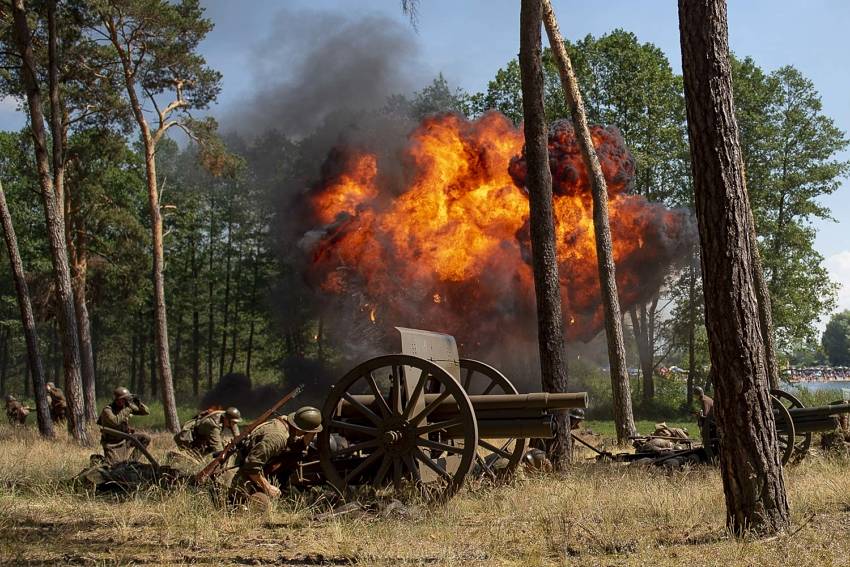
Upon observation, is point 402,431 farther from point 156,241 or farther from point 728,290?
point 156,241

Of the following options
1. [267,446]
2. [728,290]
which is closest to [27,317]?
[267,446]

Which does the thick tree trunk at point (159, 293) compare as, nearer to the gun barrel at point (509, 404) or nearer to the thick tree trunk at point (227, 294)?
the gun barrel at point (509, 404)

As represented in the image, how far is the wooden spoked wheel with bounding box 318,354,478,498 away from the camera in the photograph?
800 centimetres

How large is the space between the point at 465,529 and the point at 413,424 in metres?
1.33

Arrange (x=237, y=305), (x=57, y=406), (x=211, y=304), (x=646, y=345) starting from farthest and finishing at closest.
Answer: (x=211, y=304)
(x=237, y=305)
(x=646, y=345)
(x=57, y=406)

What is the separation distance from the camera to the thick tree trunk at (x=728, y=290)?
6301 mm

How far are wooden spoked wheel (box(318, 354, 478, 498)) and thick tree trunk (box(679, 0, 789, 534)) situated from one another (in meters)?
2.51

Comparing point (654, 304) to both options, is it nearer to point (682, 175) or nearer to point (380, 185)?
point (682, 175)

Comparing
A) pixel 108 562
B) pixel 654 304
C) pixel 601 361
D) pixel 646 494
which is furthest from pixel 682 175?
pixel 108 562

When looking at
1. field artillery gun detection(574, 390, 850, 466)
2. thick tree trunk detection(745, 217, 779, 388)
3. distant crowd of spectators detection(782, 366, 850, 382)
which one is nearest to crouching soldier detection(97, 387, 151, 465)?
field artillery gun detection(574, 390, 850, 466)

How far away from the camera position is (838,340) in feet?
363

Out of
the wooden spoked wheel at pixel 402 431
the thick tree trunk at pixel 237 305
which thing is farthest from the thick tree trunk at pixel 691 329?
the wooden spoked wheel at pixel 402 431

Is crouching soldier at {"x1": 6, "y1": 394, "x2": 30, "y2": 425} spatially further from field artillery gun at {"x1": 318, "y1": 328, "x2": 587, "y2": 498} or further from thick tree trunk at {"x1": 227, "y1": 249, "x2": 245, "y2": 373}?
thick tree trunk at {"x1": 227, "y1": 249, "x2": 245, "y2": 373}

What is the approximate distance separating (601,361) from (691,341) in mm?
3883
